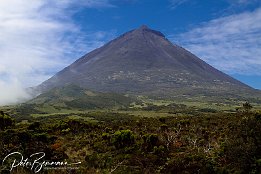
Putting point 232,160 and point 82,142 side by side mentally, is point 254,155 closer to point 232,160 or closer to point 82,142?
point 232,160

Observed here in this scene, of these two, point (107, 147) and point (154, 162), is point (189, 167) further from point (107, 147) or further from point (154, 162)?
point (107, 147)

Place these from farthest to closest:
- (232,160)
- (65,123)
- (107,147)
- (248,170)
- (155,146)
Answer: (65,123) → (107,147) → (155,146) → (232,160) → (248,170)

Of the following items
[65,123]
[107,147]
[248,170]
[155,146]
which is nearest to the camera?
[248,170]

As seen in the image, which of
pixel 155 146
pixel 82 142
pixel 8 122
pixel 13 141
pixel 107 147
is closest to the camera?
pixel 13 141

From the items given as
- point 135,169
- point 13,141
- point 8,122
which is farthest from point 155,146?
point 8,122

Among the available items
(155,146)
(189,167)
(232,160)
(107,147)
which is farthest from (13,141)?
(232,160)

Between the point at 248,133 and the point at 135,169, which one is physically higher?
the point at 248,133

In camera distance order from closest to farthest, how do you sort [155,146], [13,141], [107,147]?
[13,141] → [155,146] → [107,147]

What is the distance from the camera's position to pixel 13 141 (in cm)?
2145

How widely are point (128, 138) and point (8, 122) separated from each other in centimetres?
1233

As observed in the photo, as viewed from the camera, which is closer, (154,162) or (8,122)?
(154,162)

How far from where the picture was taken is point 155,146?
23.7m

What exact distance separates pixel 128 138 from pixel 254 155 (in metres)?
11.7

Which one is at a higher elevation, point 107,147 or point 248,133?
point 248,133
